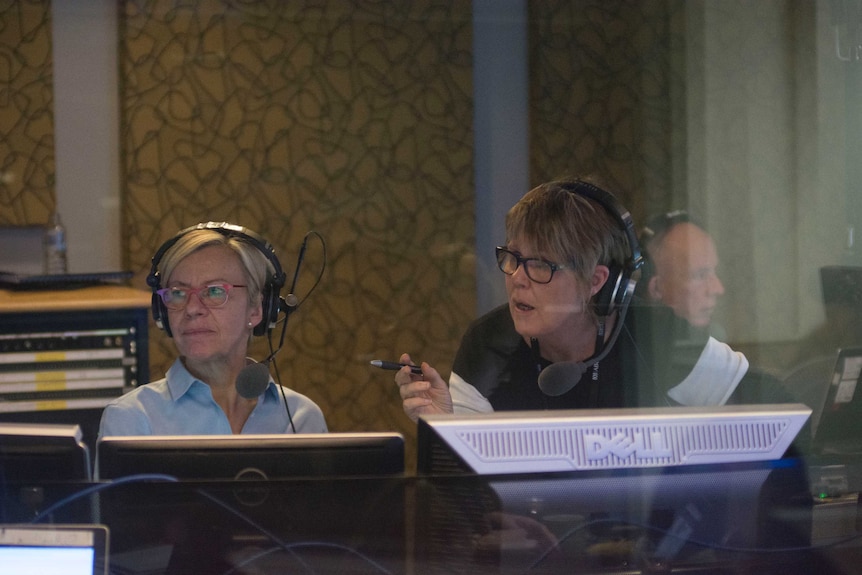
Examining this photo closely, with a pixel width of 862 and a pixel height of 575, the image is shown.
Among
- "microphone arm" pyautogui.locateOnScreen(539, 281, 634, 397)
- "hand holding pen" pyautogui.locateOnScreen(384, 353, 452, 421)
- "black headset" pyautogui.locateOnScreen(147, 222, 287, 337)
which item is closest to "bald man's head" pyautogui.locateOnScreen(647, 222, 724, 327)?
"microphone arm" pyautogui.locateOnScreen(539, 281, 634, 397)

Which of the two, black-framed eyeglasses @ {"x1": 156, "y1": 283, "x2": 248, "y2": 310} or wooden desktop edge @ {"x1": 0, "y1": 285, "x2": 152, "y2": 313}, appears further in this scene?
wooden desktop edge @ {"x1": 0, "y1": 285, "x2": 152, "y2": 313}

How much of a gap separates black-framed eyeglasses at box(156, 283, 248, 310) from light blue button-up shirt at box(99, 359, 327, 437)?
0.12 m

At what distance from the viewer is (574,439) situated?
975mm

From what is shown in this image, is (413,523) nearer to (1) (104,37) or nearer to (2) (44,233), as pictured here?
(2) (44,233)

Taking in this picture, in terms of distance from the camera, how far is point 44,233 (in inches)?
116

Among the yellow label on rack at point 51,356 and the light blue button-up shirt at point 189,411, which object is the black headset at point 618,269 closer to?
the light blue button-up shirt at point 189,411

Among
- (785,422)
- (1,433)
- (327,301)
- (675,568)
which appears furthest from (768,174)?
(1,433)

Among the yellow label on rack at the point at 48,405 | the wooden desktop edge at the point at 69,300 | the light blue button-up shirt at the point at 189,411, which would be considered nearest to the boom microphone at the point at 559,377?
the light blue button-up shirt at the point at 189,411

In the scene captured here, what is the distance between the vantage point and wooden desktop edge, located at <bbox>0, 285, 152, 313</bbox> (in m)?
2.36

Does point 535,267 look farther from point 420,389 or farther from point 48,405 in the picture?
point 48,405

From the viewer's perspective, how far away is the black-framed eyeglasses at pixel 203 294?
1.58 metres

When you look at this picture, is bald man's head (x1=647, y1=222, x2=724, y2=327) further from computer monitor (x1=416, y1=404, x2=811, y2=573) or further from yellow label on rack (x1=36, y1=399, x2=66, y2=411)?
yellow label on rack (x1=36, y1=399, x2=66, y2=411)

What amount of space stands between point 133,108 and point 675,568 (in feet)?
8.66

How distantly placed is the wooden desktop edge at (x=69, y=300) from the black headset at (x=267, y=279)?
86 centimetres
